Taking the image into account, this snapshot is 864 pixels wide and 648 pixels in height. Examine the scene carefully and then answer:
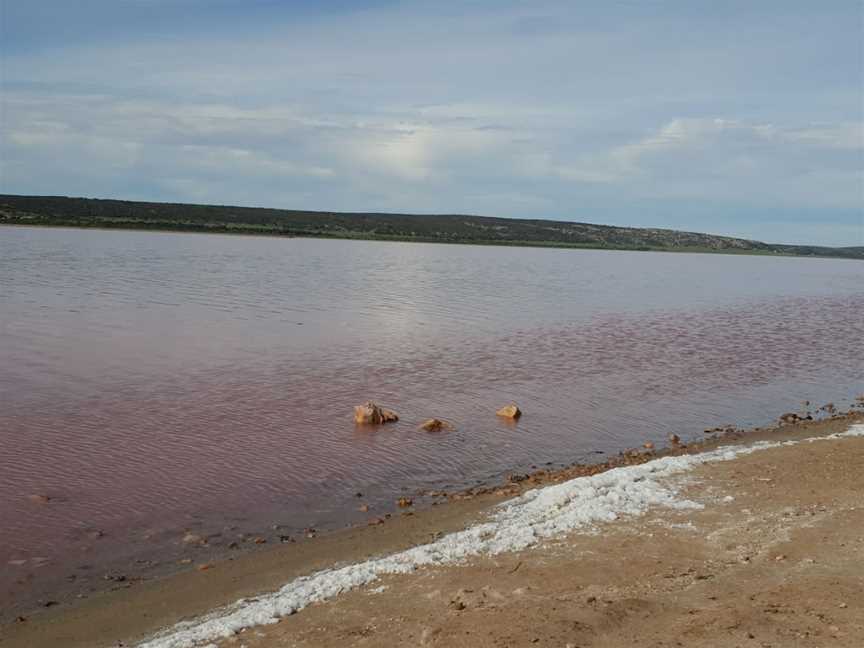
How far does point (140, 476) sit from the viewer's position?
1095cm

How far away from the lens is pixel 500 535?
27.1ft

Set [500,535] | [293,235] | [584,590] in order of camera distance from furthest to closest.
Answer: [293,235] → [500,535] → [584,590]

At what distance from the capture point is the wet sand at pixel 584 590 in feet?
19.5

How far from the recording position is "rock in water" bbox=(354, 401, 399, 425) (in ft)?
46.6

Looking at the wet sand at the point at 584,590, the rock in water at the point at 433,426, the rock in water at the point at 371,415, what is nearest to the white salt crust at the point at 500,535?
the wet sand at the point at 584,590

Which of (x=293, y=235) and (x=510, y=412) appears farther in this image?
(x=293, y=235)

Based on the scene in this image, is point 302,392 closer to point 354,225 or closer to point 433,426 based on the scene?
A: point 433,426

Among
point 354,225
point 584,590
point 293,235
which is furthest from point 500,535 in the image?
point 354,225

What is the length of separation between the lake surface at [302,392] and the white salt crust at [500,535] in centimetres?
185

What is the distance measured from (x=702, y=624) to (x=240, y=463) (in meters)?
7.48

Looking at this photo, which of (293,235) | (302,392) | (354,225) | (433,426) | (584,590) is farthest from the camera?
(354,225)

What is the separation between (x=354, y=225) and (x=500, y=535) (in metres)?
145

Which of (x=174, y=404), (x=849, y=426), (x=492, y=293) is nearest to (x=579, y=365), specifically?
(x=849, y=426)

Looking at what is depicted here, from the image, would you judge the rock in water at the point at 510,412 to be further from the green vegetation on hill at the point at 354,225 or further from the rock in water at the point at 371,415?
the green vegetation on hill at the point at 354,225
